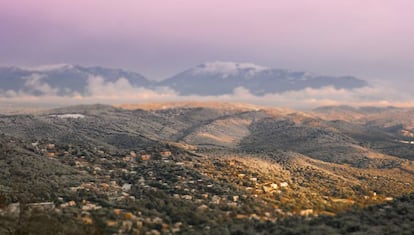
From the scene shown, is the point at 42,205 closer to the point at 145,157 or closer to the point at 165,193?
the point at 165,193

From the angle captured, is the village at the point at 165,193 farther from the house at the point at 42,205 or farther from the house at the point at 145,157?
the house at the point at 145,157

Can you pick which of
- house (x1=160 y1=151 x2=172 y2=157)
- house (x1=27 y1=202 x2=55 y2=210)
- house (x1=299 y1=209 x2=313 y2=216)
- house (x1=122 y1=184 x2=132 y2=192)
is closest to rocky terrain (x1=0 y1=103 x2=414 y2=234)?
house (x1=27 y1=202 x2=55 y2=210)

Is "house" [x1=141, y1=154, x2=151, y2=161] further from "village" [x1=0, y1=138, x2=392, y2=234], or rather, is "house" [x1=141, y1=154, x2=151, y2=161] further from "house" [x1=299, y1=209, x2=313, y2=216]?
"house" [x1=299, y1=209, x2=313, y2=216]

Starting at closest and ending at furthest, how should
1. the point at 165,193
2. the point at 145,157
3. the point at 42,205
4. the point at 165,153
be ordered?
the point at 42,205, the point at 165,193, the point at 145,157, the point at 165,153

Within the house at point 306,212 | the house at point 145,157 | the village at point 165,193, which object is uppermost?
the house at point 145,157

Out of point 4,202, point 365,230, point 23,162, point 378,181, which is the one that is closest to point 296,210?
point 365,230

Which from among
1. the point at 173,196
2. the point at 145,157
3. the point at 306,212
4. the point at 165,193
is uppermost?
the point at 145,157

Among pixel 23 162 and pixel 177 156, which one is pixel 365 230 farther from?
pixel 177 156


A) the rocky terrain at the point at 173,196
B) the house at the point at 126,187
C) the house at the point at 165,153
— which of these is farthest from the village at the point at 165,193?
the house at the point at 165,153

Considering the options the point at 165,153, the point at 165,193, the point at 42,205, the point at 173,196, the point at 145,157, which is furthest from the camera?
the point at 165,153

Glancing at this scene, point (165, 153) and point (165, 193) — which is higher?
point (165, 153)

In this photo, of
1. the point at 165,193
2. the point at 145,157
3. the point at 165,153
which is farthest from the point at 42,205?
the point at 165,153
